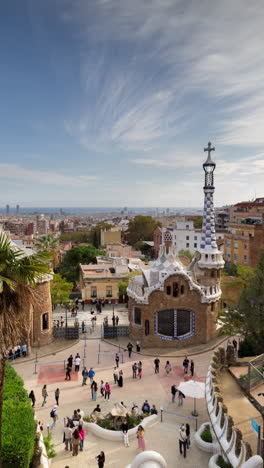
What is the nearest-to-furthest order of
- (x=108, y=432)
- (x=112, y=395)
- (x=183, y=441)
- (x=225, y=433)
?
(x=225, y=433)
(x=183, y=441)
(x=108, y=432)
(x=112, y=395)

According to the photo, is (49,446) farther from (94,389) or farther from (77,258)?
(77,258)

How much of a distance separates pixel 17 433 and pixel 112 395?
9201 millimetres

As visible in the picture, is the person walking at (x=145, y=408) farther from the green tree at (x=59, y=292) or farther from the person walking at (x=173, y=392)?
the green tree at (x=59, y=292)

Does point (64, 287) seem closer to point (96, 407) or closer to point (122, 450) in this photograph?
point (96, 407)

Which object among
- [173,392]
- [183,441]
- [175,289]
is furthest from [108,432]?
[175,289]

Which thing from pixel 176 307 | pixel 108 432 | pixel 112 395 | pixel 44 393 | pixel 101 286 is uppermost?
pixel 176 307

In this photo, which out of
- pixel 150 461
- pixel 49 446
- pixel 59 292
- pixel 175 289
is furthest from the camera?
pixel 59 292

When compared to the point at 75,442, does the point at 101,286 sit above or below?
above

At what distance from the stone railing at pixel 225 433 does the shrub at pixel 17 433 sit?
7.09 m

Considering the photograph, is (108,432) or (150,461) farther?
(108,432)

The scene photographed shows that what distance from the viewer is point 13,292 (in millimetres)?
9656

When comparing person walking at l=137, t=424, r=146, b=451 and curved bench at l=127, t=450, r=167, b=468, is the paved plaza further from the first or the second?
curved bench at l=127, t=450, r=167, b=468

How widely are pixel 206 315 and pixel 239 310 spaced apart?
6.55 meters

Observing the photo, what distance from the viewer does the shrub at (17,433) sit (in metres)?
12.0
